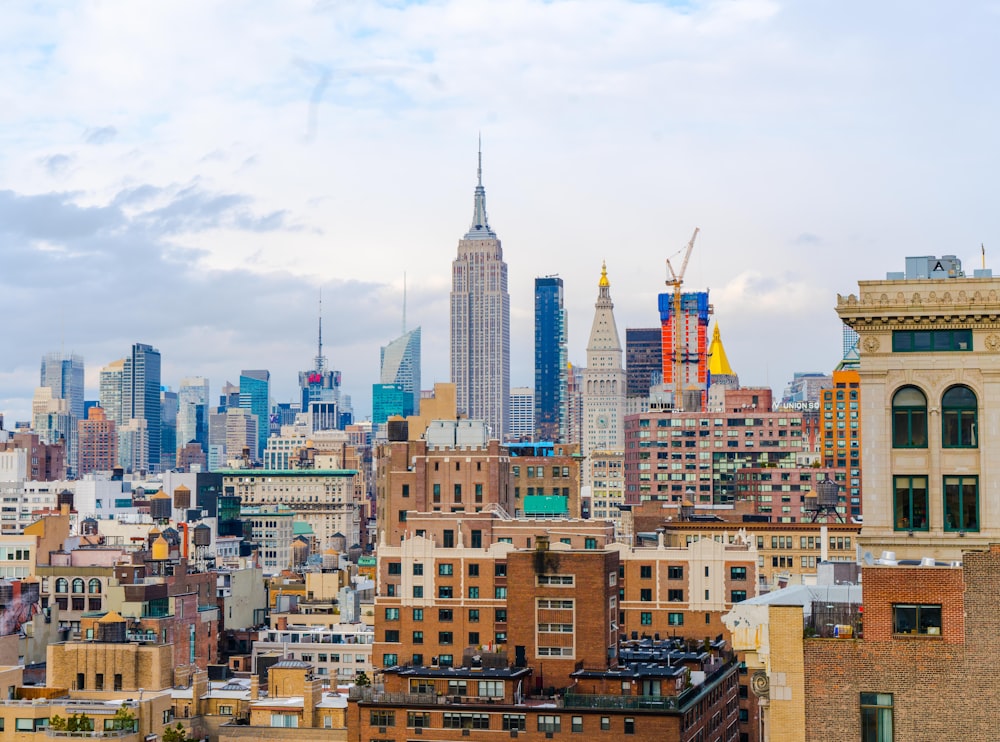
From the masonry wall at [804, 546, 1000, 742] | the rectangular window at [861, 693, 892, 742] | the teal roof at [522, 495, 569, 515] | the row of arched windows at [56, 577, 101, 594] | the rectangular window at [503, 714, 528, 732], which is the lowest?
the rectangular window at [503, 714, 528, 732]

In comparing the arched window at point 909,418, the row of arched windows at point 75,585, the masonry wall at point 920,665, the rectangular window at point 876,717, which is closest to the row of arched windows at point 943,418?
the arched window at point 909,418

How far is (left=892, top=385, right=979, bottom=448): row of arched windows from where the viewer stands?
149 feet

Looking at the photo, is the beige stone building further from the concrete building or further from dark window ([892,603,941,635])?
the concrete building

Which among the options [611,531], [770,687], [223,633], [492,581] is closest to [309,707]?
[492,581]

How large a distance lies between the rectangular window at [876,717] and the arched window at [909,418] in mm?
10632

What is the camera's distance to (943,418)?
45.7 m

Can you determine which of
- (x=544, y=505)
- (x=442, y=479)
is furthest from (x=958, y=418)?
(x=442, y=479)

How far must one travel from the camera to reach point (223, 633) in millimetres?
174875

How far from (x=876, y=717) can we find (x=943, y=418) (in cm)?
1150

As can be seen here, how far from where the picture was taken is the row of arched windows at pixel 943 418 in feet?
149

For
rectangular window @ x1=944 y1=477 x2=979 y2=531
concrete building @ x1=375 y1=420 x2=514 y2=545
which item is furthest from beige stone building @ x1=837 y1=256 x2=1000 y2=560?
concrete building @ x1=375 y1=420 x2=514 y2=545

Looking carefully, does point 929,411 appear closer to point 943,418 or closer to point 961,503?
point 943,418

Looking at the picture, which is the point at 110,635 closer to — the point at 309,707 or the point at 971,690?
the point at 309,707

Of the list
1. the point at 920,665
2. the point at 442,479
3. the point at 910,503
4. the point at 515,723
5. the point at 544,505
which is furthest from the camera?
the point at 442,479
